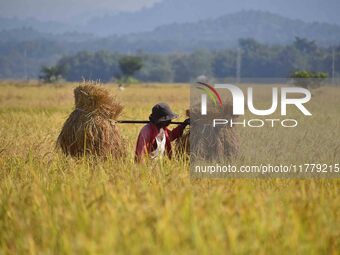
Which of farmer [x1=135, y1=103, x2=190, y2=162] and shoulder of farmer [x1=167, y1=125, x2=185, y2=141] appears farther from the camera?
shoulder of farmer [x1=167, y1=125, x2=185, y2=141]

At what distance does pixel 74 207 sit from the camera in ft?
11.3

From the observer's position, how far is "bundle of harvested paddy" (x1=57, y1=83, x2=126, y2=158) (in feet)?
21.1

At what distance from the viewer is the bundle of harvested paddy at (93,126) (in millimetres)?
6434

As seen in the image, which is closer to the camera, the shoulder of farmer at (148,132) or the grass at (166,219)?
the grass at (166,219)

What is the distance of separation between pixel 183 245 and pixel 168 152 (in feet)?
12.1

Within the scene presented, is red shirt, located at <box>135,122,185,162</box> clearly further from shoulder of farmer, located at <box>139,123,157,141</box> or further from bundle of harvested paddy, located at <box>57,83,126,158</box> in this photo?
bundle of harvested paddy, located at <box>57,83,126,158</box>

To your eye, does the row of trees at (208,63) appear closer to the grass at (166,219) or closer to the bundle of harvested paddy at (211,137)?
the bundle of harvested paddy at (211,137)

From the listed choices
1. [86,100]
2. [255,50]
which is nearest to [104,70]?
[255,50]

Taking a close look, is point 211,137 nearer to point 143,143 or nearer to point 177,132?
point 177,132

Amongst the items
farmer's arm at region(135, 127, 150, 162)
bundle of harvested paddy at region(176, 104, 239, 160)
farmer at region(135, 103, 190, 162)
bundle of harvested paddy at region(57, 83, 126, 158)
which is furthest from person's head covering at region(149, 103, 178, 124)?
bundle of harvested paddy at region(57, 83, 126, 158)

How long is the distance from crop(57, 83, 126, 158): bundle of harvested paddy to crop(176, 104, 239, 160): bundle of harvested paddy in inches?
29.2

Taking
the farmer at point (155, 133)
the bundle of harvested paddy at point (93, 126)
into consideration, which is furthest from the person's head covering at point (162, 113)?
the bundle of harvested paddy at point (93, 126)

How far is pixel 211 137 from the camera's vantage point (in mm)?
6410

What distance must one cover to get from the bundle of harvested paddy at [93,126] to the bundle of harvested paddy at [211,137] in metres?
0.74
